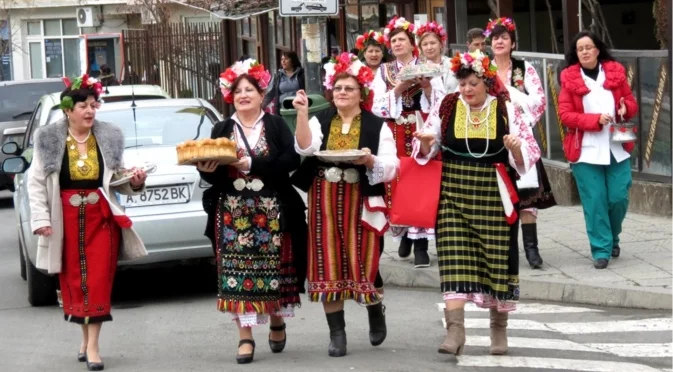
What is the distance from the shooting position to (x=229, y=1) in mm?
25500

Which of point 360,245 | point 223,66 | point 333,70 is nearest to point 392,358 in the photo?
point 360,245

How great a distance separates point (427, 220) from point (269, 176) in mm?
1007

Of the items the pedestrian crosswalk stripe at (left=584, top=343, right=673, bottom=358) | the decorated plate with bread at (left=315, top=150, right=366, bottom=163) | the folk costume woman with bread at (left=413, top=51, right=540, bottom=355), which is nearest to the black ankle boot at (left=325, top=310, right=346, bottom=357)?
the folk costume woman with bread at (left=413, top=51, right=540, bottom=355)

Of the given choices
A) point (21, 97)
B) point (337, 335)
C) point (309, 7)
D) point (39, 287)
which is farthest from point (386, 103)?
point (21, 97)

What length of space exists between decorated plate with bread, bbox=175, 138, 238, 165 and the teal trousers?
12.0 ft

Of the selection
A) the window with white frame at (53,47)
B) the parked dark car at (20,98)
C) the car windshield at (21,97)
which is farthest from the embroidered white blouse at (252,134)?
the window with white frame at (53,47)

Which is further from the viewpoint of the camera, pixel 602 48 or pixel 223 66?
pixel 223 66

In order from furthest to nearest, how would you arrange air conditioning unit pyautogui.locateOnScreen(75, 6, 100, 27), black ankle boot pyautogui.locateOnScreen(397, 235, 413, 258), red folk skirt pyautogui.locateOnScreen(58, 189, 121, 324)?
air conditioning unit pyautogui.locateOnScreen(75, 6, 100, 27)
black ankle boot pyautogui.locateOnScreen(397, 235, 413, 258)
red folk skirt pyautogui.locateOnScreen(58, 189, 121, 324)

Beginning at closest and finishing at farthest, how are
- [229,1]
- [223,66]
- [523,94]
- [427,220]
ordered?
[427,220] → [523,94] → [229,1] → [223,66]

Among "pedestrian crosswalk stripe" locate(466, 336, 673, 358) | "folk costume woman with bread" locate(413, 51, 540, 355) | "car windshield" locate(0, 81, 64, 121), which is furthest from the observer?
"car windshield" locate(0, 81, 64, 121)

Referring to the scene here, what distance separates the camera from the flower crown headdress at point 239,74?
816cm

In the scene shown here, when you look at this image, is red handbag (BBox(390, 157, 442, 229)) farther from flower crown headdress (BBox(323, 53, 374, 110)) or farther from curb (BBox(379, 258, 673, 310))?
curb (BBox(379, 258, 673, 310))

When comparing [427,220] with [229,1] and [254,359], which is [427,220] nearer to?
[254,359]

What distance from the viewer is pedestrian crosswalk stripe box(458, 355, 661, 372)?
25.0ft
